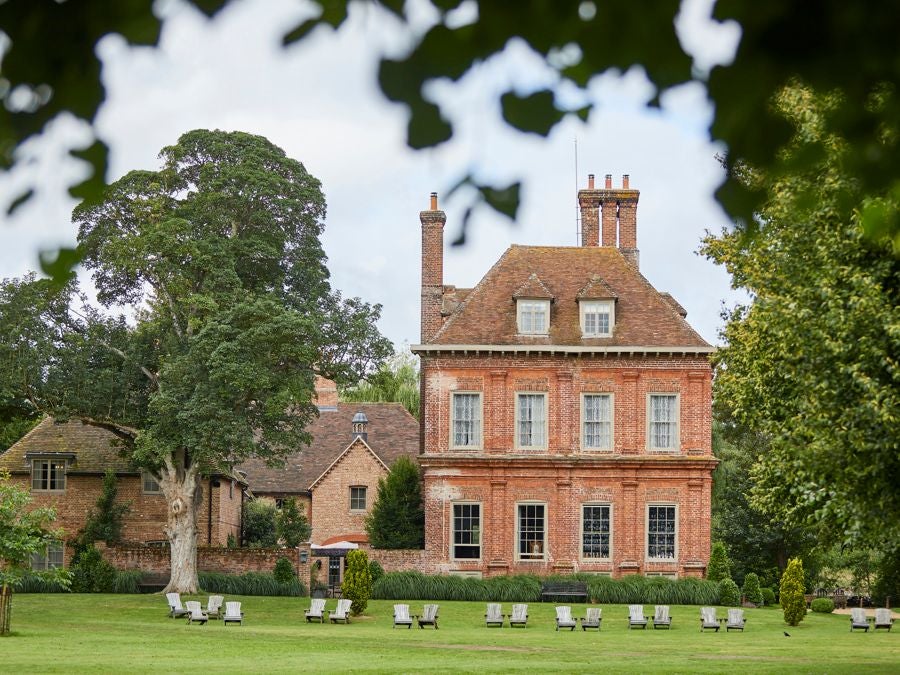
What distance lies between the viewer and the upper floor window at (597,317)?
46094mm

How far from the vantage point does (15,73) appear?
432cm

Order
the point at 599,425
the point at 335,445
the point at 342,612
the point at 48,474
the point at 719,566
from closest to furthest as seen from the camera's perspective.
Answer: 1. the point at 342,612
2. the point at 719,566
3. the point at 599,425
4. the point at 48,474
5. the point at 335,445

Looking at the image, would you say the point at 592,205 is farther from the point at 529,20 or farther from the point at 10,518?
the point at 529,20

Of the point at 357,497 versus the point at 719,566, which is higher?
the point at 357,497

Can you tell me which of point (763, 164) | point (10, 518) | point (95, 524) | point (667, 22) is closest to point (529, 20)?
point (667, 22)

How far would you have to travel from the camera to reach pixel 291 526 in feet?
176

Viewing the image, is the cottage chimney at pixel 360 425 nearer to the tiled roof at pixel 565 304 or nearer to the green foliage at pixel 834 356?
the tiled roof at pixel 565 304

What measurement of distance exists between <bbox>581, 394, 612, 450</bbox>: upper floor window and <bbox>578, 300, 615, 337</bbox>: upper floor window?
7.22 ft

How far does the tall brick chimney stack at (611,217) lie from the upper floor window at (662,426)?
254 inches

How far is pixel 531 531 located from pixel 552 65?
4173 centimetres

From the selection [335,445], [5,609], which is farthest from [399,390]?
[5,609]

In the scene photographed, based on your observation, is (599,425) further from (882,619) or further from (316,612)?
(316,612)

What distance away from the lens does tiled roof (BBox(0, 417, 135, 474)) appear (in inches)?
1950

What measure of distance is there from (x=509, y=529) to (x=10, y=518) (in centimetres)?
2039
